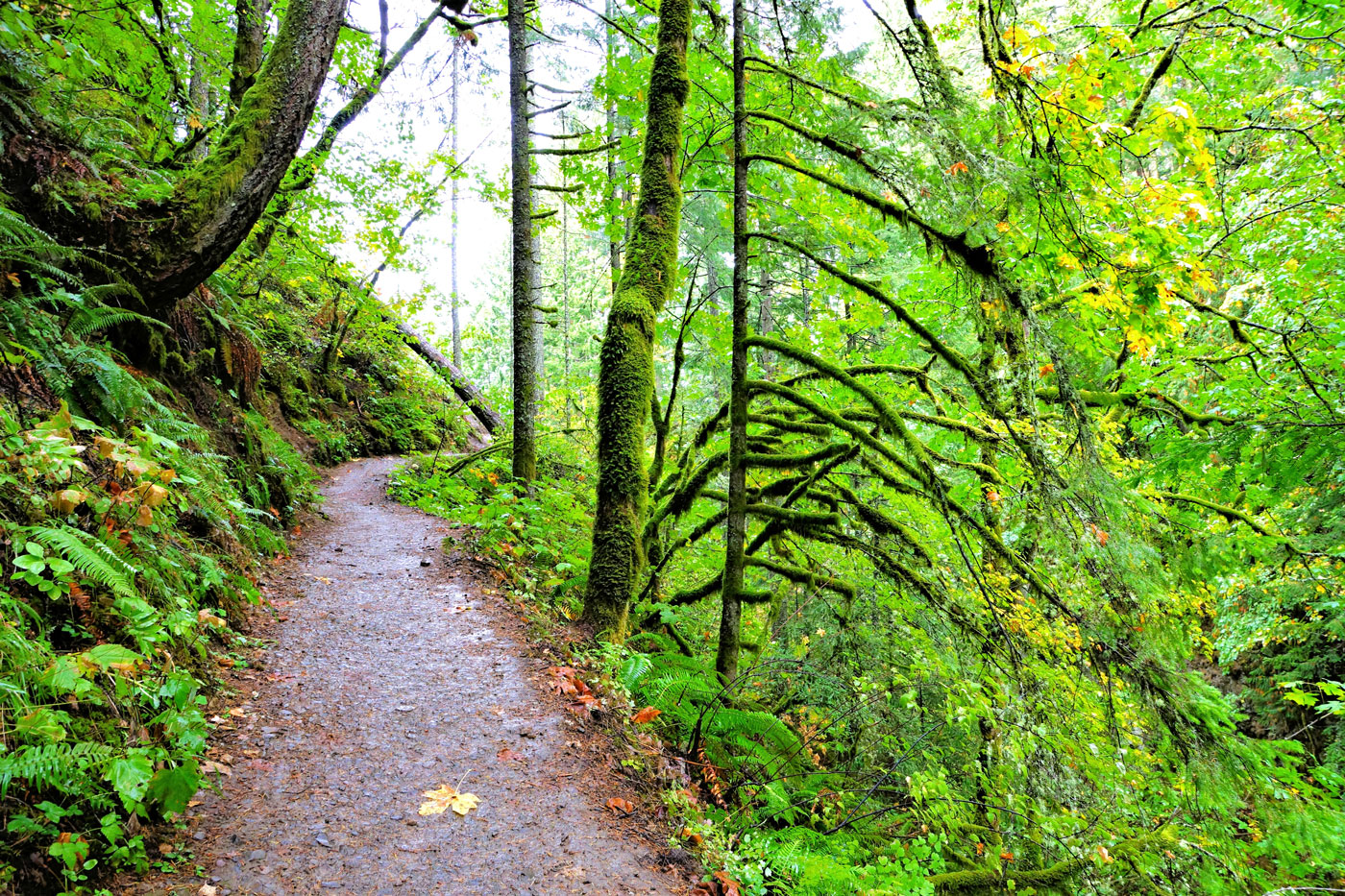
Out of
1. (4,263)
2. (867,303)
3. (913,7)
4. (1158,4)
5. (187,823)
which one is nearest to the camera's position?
(187,823)

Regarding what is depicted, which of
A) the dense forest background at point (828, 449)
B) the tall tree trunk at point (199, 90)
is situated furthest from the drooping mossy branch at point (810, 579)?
the tall tree trunk at point (199, 90)

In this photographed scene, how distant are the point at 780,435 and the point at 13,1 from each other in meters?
6.96

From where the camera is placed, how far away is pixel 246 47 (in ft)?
24.7

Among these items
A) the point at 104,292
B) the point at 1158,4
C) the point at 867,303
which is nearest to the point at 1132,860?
the point at 867,303

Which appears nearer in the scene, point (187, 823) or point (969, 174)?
point (187, 823)

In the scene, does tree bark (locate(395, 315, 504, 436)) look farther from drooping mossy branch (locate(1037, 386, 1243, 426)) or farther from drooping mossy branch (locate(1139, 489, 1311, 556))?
drooping mossy branch (locate(1139, 489, 1311, 556))

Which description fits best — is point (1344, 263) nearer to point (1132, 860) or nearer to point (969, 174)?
point (969, 174)

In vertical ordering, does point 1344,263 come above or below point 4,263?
above

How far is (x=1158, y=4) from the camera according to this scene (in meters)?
6.57

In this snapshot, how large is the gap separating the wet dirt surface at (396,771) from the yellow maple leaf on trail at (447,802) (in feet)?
0.14

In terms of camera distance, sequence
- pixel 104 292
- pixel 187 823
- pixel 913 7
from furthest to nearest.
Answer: pixel 104 292, pixel 913 7, pixel 187 823

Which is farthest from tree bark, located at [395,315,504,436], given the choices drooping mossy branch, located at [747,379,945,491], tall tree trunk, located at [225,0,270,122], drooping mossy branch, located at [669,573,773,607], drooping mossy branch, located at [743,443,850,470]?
drooping mossy branch, located at [747,379,945,491]

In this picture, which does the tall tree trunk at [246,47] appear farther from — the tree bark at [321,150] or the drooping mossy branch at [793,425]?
the drooping mossy branch at [793,425]

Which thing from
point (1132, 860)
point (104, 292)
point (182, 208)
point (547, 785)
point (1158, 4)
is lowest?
point (1132, 860)
